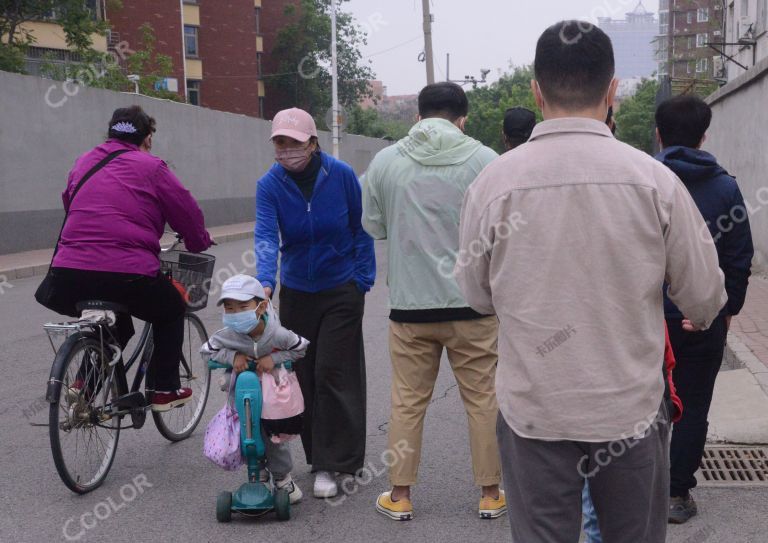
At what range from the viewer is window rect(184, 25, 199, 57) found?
148 feet

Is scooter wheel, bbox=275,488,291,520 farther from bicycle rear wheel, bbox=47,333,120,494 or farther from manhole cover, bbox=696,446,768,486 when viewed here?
manhole cover, bbox=696,446,768,486

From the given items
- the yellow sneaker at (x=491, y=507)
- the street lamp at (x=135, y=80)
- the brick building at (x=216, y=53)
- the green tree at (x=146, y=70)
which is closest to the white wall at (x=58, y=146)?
the street lamp at (x=135, y=80)

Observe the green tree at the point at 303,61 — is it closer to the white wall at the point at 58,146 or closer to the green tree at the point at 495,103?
the green tree at the point at 495,103

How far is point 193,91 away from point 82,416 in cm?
4323

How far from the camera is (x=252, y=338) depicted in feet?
12.9

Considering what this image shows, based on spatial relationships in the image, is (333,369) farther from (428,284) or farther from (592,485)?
(592,485)

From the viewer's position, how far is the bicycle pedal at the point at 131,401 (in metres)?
4.60

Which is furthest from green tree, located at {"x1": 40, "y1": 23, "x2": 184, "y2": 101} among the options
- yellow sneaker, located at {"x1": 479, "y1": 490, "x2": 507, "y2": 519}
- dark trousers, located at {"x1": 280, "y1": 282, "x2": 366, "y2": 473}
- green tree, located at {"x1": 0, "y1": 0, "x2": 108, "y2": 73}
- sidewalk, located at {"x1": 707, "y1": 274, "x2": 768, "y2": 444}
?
yellow sneaker, located at {"x1": 479, "y1": 490, "x2": 507, "y2": 519}

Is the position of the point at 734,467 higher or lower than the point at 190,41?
lower

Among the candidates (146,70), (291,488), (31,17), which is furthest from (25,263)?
(146,70)

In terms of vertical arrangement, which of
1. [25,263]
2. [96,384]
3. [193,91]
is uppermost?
[193,91]

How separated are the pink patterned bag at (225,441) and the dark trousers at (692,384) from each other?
73.1 inches

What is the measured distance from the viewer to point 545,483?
218 centimetres

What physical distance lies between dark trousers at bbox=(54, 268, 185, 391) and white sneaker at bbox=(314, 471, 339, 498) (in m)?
1.00
